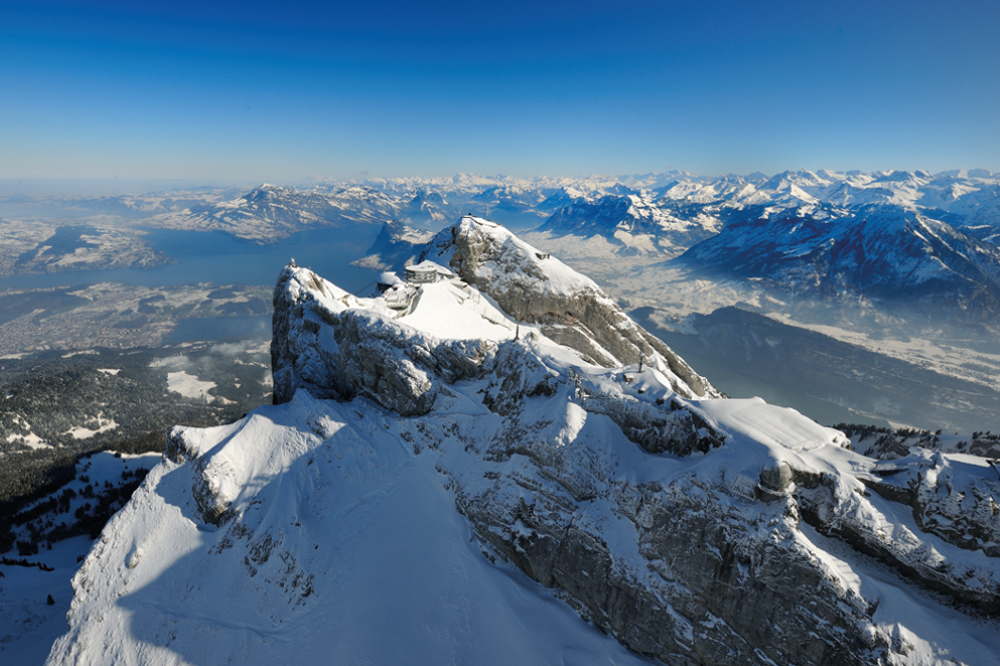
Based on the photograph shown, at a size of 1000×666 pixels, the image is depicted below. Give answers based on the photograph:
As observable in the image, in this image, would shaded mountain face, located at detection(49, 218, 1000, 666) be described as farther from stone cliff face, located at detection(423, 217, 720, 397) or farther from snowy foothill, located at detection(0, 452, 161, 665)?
stone cliff face, located at detection(423, 217, 720, 397)

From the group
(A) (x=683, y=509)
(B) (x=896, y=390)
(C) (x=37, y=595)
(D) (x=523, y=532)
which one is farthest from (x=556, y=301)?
(B) (x=896, y=390)

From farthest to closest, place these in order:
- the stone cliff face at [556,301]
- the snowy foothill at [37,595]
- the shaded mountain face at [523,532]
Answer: the stone cliff face at [556,301] → the snowy foothill at [37,595] → the shaded mountain face at [523,532]

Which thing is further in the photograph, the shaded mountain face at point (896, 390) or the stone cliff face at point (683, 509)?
the shaded mountain face at point (896, 390)

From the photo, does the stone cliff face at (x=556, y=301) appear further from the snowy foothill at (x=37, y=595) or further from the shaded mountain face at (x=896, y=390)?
the shaded mountain face at (x=896, y=390)

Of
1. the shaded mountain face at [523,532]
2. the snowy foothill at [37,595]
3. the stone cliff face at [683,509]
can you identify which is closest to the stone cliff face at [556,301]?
the stone cliff face at [683,509]

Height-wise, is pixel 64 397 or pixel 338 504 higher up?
pixel 338 504

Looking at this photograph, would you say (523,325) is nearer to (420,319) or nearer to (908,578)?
(420,319)

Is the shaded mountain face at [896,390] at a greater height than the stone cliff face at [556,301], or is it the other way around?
the stone cliff face at [556,301]

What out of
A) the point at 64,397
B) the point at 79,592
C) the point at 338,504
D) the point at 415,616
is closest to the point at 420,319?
the point at 338,504

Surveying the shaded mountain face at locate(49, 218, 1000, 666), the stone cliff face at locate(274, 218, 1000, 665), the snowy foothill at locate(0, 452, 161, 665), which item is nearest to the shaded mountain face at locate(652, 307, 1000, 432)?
the stone cliff face at locate(274, 218, 1000, 665)

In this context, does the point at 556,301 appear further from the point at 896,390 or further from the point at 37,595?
the point at 896,390
